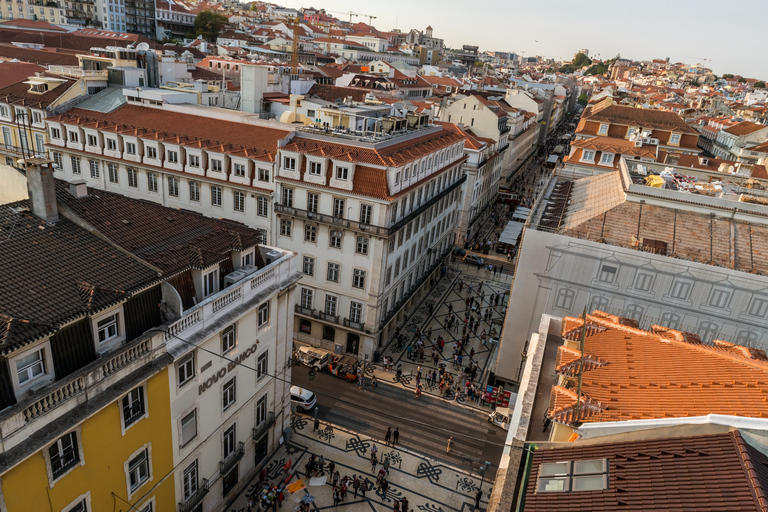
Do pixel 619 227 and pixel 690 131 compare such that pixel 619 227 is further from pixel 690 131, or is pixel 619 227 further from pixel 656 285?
pixel 690 131

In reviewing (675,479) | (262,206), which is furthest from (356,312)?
(675,479)

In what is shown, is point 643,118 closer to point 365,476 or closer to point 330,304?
point 330,304

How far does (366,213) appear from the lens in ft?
128

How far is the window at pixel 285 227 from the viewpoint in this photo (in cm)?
4178

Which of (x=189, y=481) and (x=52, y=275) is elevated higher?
(x=52, y=275)

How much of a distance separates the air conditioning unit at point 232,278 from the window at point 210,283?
56 cm

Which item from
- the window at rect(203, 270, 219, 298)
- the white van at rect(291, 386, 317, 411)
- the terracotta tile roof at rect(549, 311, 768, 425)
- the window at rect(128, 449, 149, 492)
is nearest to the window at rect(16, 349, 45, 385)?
the window at rect(128, 449, 149, 492)

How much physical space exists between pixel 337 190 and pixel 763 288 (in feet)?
92.8

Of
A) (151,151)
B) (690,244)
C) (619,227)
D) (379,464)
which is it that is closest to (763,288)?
(690,244)

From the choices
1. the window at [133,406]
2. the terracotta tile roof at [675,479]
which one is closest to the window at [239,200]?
the window at [133,406]

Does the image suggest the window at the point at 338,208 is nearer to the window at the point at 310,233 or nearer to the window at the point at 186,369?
the window at the point at 310,233

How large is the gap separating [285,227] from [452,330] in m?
18.7

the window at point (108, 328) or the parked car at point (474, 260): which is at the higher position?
the window at point (108, 328)

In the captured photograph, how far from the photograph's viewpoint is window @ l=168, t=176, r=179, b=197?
45125 mm
